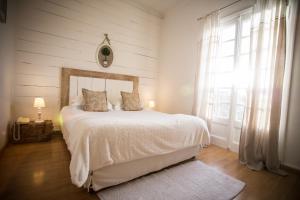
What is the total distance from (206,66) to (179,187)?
2299 mm

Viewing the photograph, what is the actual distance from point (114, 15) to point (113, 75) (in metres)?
1.44

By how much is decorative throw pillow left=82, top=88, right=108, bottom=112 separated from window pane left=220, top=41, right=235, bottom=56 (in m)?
2.54

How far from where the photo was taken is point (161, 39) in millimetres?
4395

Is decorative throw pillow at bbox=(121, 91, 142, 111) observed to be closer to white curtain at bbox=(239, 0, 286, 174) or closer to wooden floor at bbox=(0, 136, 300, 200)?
wooden floor at bbox=(0, 136, 300, 200)

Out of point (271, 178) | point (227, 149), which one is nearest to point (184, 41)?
point (227, 149)

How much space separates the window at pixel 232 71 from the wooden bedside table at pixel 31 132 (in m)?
3.15

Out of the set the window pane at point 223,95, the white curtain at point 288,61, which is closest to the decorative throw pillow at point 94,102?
the window pane at point 223,95

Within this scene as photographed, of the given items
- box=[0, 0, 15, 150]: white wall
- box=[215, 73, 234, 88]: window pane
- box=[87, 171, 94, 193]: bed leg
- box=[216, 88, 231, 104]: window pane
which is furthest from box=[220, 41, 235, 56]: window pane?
box=[0, 0, 15, 150]: white wall

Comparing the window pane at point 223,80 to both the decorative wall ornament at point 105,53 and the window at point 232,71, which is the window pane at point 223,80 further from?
the decorative wall ornament at point 105,53

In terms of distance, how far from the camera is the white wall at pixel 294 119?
6.56 ft

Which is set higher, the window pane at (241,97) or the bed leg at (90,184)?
the window pane at (241,97)

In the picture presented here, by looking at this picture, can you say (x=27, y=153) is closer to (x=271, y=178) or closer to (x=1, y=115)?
(x=1, y=115)

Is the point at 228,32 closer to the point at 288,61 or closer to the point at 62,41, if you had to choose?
the point at 288,61

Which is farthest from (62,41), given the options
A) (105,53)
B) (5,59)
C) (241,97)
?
(241,97)
